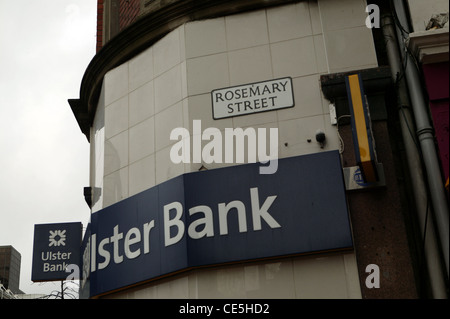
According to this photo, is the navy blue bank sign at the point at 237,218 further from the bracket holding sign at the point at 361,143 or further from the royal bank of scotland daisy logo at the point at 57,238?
the royal bank of scotland daisy logo at the point at 57,238

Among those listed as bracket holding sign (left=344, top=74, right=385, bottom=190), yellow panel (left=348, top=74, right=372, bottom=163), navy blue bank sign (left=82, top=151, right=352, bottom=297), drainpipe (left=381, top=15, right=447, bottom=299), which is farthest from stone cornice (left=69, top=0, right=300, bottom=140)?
navy blue bank sign (left=82, top=151, right=352, bottom=297)

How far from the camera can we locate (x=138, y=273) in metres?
12.7

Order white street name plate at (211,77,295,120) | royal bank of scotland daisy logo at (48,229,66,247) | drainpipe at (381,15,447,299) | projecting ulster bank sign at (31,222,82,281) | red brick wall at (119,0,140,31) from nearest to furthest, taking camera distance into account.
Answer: drainpipe at (381,15,447,299), white street name plate at (211,77,295,120), red brick wall at (119,0,140,31), projecting ulster bank sign at (31,222,82,281), royal bank of scotland daisy logo at (48,229,66,247)

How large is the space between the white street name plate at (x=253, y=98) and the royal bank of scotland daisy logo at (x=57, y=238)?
738 centimetres

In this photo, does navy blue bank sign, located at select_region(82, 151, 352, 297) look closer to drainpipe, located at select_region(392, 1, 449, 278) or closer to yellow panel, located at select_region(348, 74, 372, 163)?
yellow panel, located at select_region(348, 74, 372, 163)

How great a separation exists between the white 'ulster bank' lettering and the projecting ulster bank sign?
14.1 ft

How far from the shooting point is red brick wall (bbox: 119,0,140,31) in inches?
647

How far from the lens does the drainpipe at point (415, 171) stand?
10.8 m

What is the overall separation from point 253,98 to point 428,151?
389 centimetres

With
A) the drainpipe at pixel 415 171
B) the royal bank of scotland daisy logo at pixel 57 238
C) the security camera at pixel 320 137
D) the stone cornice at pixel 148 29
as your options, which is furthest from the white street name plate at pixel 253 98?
the royal bank of scotland daisy logo at pixel 57 238
